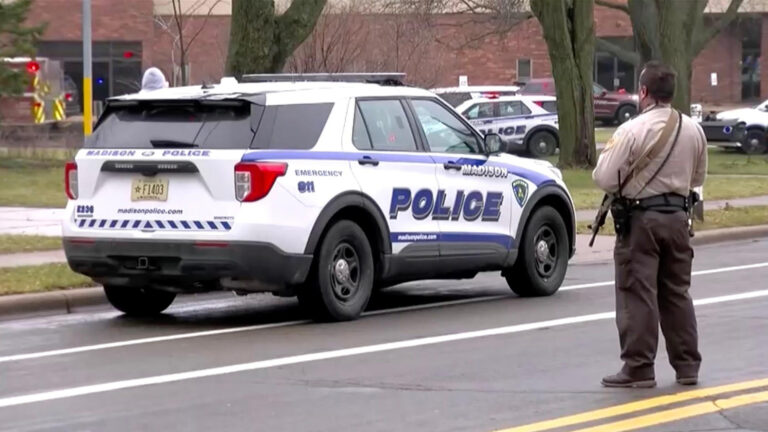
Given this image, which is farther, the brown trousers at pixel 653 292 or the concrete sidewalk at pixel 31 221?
the concrete sidewalk at pixel 31 221

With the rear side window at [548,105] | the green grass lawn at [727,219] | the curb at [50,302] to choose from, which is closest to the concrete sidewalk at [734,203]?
the green grass lawn at [727,219]

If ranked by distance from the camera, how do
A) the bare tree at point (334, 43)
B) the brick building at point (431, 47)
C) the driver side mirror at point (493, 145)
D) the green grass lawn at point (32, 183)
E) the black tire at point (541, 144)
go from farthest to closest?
the brick building at point (431, 47)
the black tire at point (541, 144)
the bare tree at point (334, 43)
the green grass lawn at point (32, 183)
the driver side mirror at point (493, 145)

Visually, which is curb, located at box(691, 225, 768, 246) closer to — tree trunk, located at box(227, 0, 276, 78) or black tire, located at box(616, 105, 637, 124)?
tree trunk, located at box(227, 0, 276, 78)

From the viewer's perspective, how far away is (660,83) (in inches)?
335

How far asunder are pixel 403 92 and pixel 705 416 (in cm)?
536

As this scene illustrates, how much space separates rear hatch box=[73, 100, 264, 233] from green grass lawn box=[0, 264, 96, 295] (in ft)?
5.16

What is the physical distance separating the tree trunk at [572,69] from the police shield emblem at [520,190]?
16261mm

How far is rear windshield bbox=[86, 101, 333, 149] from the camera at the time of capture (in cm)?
1105

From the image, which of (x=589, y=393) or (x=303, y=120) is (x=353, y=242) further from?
(x=589, y=393)

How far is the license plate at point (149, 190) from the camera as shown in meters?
11.1

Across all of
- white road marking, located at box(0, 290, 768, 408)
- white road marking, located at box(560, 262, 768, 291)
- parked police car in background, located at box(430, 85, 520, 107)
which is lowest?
white road marking, located at box(560, 262, 768, 291)

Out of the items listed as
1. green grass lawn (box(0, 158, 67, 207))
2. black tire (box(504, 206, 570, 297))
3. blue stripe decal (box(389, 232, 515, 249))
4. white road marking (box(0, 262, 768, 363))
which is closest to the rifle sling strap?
blue stripe decal (box(389, 232, 515, 249))

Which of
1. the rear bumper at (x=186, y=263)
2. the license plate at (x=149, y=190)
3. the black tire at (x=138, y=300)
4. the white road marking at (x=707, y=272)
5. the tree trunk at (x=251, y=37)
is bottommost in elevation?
the white road marking at (x=707, y=272)

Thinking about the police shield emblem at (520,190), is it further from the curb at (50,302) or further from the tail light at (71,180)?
the tail light at (71,180)
